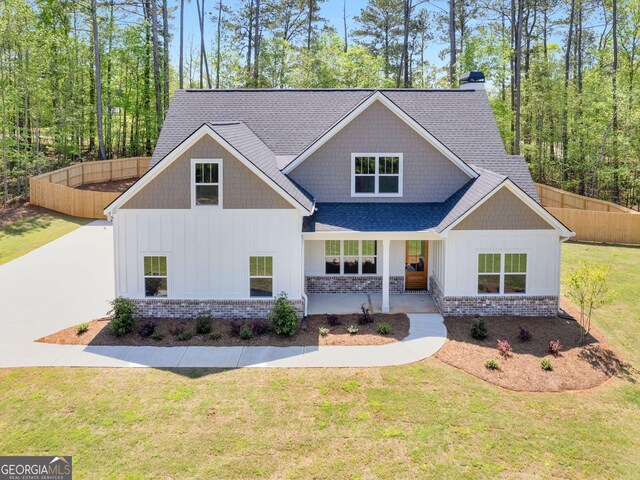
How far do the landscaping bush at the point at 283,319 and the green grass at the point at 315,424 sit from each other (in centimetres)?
194

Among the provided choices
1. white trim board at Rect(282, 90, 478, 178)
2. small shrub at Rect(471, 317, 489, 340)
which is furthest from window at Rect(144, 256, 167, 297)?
small shrub at Rect(471, 317, 489, 340)

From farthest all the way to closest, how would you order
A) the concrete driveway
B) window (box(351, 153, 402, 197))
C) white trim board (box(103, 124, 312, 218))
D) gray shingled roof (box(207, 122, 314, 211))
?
1. window (box(351, 153, 402, 197))
2. gray shingled roof (box(207, 122, 314, 211))
3. the concrete driveway
4. white trim board (box(103, 124, 312, 218))

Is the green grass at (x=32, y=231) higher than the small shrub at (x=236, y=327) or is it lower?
higher

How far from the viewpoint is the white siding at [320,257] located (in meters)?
16.6

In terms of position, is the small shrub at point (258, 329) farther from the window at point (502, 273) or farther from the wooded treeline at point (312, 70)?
the wooded treeline at point (312, 70)

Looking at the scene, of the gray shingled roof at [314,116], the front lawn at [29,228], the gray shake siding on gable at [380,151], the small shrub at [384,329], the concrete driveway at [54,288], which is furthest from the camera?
the front lawn at [29,228]

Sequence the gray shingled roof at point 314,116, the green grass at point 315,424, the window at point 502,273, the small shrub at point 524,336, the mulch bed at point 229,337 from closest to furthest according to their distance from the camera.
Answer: the green grass at point 315,424 → the mulch bed at point 229,337 → the small shrub at point 524,336 → the window at point 502,273 → the gray shingled roof at point 314,116

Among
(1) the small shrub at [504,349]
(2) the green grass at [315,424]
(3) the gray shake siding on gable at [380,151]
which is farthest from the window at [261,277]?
(1) the small shrub at [504,349]

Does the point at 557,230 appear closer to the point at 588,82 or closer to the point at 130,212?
the point at 130,212

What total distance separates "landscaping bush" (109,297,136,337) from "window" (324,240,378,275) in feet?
20.9

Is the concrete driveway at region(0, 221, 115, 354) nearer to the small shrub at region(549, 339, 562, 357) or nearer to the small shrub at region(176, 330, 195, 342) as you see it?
the small shrub at region(176, 330, 195, 342)

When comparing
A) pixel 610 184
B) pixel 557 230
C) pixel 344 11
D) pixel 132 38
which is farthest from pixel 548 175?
pixel 132 38

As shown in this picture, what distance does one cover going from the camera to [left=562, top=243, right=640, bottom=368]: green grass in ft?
43.2

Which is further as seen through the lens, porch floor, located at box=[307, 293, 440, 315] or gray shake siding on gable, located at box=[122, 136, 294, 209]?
porch floor, located at box=[307, 293, 440, 315]
